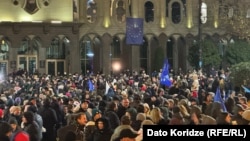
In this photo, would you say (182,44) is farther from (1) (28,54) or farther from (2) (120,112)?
(2) (120,112)

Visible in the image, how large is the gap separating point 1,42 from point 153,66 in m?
12.7

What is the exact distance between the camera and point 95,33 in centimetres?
4691

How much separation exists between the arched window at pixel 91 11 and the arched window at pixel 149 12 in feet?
14.8

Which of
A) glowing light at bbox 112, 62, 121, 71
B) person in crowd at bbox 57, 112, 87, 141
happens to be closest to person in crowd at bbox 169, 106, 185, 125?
person in crowd at bbox 57, 112, 87, 141

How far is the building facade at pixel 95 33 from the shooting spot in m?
45.0

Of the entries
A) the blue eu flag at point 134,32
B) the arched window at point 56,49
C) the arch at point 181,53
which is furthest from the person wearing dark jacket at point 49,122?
the arch at point 181,53

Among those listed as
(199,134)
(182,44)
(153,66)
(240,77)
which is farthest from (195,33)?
(199,134)

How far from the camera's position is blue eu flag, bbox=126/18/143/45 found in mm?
41625

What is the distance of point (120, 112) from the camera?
14.0 metres

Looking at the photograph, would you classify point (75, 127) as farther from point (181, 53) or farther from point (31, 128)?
point (181, 53)

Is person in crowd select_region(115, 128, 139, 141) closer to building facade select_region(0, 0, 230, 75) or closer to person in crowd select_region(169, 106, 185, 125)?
person in crowd select_region(169, 106, 185, 125)

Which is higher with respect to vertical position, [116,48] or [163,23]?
[163,23]

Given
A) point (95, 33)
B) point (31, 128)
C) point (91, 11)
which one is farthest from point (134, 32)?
point (31, 128)

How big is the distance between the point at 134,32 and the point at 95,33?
237 inches
